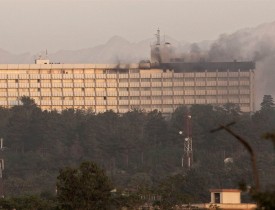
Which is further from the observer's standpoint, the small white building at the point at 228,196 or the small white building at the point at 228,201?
the small white building at the point at 228,196

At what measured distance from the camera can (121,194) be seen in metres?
144

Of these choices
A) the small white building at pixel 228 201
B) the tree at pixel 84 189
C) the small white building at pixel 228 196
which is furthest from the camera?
the small white building at pixel 228 196

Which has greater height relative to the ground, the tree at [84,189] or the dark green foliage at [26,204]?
the tree at [84,189]

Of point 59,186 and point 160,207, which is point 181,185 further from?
point 59,186

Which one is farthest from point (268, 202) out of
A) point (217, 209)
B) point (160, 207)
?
point (160, 207)

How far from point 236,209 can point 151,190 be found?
22071 mm

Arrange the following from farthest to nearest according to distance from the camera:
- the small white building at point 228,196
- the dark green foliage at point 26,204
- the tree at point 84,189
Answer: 1. the small white building at point 228,196
2. the dark green foliage at point 26,204
3. the tree at point 84,189

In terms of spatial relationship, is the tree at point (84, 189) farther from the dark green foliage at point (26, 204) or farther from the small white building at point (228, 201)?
the small white building at point (228, 201)

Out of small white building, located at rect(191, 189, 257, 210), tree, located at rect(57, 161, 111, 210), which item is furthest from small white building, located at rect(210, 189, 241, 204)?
tree, located at rect(57, 161, 111, 210)

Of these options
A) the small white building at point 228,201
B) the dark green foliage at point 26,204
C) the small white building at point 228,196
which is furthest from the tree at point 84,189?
the small white building at point 228,196

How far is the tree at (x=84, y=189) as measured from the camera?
412 feet

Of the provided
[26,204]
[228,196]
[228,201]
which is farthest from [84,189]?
[228,196]

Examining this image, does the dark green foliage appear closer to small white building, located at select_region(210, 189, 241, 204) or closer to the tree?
the tree

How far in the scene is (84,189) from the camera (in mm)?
125875
